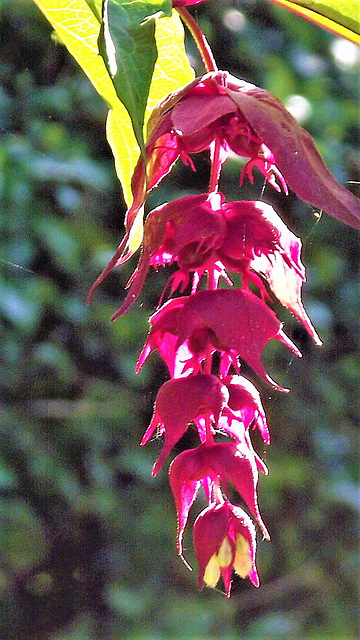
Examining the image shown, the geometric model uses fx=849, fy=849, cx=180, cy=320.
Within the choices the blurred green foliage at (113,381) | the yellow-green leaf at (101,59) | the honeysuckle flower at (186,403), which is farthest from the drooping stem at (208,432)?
the blurred green foliage at (113,381)

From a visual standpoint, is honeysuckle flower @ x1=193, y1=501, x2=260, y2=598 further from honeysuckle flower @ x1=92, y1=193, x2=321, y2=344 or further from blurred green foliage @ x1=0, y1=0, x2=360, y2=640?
blurred green foliage @ x1=0, y1=0, x2=360, y2=640

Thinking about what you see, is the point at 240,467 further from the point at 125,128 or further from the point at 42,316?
the point at 42,316

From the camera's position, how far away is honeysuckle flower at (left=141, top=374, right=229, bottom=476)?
29 centimetres

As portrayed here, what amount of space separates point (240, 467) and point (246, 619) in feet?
3.66

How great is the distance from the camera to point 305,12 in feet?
1.41

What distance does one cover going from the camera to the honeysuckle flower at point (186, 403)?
11.4 inches

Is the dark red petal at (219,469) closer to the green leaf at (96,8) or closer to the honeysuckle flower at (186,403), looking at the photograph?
the honeysuckle flower at (186,403)

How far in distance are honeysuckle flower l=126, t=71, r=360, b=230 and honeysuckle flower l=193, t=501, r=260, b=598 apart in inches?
4.3

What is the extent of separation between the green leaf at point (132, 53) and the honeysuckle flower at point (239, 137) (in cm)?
1

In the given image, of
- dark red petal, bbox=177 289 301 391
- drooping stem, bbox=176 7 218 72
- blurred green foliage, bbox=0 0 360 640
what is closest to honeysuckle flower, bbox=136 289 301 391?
dark red petal, bbox=177 289 301 391

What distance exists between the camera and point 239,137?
31 cm

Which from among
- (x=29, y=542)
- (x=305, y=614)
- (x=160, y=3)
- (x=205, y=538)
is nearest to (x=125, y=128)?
(x=160, y=3)

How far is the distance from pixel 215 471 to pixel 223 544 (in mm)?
27

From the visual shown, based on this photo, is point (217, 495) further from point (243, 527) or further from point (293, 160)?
point (293, 160)
